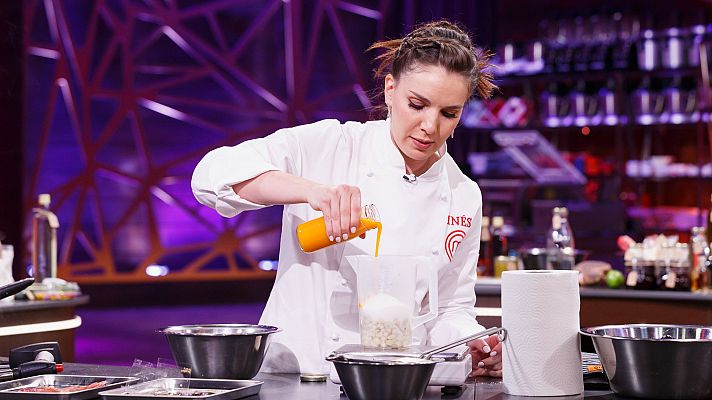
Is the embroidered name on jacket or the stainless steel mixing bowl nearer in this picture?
the stainless steel mixing bowl

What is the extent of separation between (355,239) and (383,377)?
0.66 meters

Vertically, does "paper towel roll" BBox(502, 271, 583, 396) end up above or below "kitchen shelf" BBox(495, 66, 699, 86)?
below

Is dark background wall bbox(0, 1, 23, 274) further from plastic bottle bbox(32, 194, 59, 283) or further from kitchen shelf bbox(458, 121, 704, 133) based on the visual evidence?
kitchen shelf bbox(458, 121, 704, 133)

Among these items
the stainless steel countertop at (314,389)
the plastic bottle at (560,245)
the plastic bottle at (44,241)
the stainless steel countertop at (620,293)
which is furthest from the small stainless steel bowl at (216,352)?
the plastic bottle at (560,245)

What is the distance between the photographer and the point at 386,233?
79.1 inches

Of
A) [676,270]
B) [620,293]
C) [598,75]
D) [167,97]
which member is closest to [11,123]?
[167,97]

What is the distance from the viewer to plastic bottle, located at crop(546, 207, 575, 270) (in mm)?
3955

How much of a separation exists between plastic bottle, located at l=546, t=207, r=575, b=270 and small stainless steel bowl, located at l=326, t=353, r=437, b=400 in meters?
2.65

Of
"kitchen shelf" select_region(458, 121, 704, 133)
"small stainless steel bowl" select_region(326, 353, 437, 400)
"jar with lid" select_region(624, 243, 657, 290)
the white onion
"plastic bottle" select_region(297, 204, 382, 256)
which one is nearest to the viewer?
"small stainless steel bowl" select_region(326, 353, 437, 400)

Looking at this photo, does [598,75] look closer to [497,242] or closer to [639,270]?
[497,242]

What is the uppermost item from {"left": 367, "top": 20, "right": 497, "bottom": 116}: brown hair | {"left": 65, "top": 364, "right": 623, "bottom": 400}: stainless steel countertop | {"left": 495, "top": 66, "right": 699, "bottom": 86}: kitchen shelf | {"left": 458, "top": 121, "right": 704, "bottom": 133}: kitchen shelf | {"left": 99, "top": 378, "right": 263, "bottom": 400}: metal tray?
{"left": 495, "top": 66, "right": 699, "bottom": 86}: kitchen shelf

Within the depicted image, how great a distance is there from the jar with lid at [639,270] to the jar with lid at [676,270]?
2.0 inches

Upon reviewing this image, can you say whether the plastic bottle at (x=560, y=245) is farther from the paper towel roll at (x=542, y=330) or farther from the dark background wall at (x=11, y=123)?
the dark background wall at (x=11, y=123)

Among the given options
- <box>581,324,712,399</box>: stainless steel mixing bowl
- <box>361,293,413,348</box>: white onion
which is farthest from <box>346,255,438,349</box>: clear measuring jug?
<box>581,324,712,399</box>: stainless steel mixing bowl
